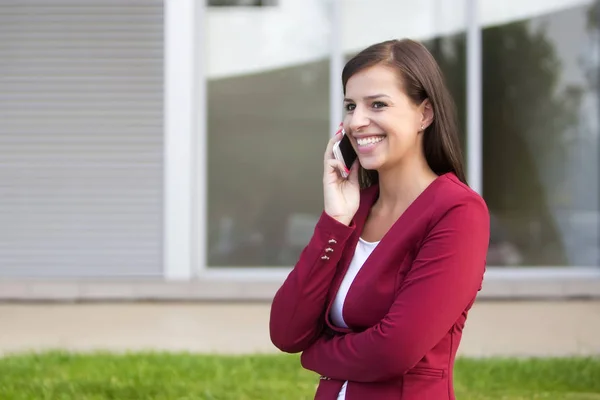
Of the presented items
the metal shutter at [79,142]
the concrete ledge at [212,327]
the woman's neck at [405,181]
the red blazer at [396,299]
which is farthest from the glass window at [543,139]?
the red blazer at [396,299]

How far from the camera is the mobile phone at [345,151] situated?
212 cm

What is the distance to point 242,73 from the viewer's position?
28.1ft

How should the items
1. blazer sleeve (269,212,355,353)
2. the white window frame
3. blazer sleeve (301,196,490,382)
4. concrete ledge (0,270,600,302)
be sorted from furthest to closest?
the white window frame < concrete ledge (0,270,600,302) < blazer sleeve (269,212,355,353) < blazer sleeve (301,196,490,382)

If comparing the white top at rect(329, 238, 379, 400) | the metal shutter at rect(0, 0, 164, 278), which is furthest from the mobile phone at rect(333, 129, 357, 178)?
the metal shutter at rect(0, 0, 164, 278)

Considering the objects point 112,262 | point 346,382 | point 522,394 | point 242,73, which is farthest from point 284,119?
point 346,382

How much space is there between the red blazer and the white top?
0.01 m

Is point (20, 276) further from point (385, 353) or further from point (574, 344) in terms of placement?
point (385, 353)

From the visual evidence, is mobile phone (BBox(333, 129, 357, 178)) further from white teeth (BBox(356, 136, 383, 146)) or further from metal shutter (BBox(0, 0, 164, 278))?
metal shutter (BBox(0, 0, 164, 278))

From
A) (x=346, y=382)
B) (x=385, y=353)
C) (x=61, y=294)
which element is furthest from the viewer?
(x=61, y=294)

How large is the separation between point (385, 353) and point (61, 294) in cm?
670

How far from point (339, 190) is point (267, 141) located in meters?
6.58

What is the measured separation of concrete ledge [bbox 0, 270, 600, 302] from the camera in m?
7.98

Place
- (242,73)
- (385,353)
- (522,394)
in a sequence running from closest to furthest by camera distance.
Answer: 1. (385,353)
2. (522,394)
3. (242,73)

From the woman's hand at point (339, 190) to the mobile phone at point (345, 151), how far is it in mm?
13
